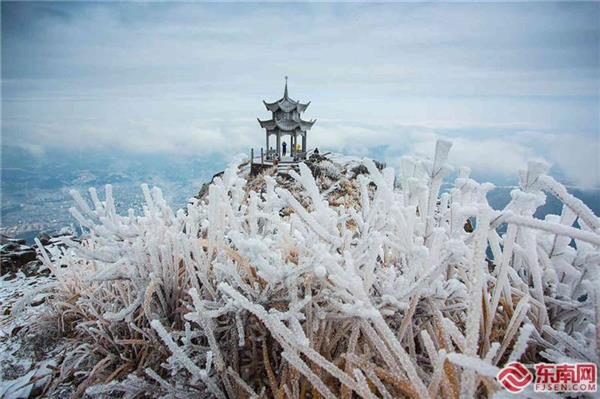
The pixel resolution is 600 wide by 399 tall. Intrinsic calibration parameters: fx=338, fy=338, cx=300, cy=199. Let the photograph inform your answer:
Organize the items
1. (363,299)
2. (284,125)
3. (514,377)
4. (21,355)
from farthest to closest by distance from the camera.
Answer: (284,125) → (21,355) → (363,299) → (514,377)

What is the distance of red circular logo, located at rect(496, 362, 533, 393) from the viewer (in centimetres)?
80

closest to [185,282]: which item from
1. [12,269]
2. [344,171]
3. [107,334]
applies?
[107,334]

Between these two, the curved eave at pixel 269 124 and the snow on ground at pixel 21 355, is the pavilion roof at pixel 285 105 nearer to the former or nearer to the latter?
the curved eave at pixel 269 124

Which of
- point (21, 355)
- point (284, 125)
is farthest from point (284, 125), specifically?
point (21, 355)

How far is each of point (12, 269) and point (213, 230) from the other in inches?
153

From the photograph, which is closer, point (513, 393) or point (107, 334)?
point (513, 393)

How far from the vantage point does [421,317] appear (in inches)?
47.6

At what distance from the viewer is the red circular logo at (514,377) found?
0.80 m

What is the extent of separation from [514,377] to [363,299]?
39 centimetres

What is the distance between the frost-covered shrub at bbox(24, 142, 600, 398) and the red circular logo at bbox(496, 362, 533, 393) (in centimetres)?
2

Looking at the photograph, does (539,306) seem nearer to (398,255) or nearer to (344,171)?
(398,255)

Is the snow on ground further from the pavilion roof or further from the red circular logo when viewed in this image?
the pavilion roof

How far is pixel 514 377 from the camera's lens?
0.81m

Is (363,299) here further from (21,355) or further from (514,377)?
(21,355)
